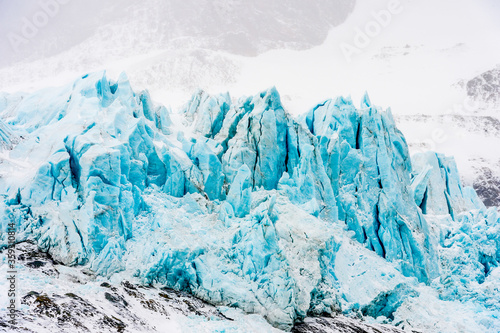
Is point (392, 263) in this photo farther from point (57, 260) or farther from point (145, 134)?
point (57, 260)

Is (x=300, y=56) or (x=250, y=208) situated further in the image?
(x=300, y=56)

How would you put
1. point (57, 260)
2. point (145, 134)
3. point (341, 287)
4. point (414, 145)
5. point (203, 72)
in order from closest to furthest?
point (57, 260) → point (341, 287) → point (145, 134) → point (414, 145) → point (203, 72)

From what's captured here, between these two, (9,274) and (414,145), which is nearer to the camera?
(9,274)

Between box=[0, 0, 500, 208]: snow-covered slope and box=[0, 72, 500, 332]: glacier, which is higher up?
box=[0, 0, 500, 208]: snow-covered slope

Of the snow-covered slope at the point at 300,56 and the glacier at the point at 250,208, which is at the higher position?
the snow-covered slope at the point at 300,56

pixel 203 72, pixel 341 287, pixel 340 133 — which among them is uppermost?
pixel 203 72

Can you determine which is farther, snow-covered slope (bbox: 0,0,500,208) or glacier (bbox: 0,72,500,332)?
snow-covered slope (bbox: 0,0,500,208)

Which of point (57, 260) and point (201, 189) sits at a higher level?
point (201, 189)

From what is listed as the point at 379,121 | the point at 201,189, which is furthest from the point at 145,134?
the point at 379,121
